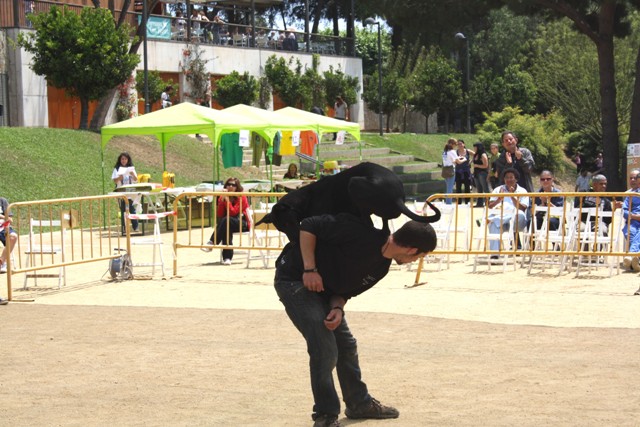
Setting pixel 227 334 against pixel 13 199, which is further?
pixel 13 199

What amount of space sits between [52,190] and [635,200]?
47.6 ft

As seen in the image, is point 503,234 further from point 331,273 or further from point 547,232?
point 331,273

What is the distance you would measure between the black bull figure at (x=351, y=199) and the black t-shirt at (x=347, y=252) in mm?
115

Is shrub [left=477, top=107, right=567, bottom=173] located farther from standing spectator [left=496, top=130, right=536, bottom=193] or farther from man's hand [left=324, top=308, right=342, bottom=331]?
man's hand [left=324, top=308, right=342, bottom=331]

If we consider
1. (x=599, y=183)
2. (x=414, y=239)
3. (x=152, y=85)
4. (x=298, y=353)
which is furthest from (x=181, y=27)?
(x=414, y=239)

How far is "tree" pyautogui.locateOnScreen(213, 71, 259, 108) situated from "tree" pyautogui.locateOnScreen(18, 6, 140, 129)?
7.67 metres

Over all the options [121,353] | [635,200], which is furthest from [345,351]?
[635,200]

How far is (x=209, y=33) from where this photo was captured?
4012 centimetres

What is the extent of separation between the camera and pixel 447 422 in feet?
21.9

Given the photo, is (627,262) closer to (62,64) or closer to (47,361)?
(47,361)

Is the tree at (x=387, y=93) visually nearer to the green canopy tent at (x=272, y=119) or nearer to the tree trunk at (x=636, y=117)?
the tree trunk at (x=636, y=117)

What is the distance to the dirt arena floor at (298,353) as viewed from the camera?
7.07m

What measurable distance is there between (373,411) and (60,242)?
952 cm

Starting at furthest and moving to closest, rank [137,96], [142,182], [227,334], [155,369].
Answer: [137,96], [142,182], [227,334], [155,369]
